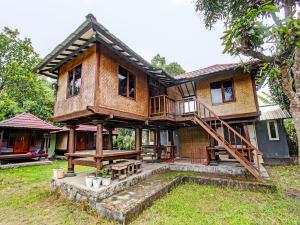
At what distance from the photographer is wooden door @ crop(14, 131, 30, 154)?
14644mm

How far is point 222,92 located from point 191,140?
4.43m

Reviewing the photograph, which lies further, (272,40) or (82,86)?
(82,86)

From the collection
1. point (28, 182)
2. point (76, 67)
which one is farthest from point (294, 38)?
point (28, 182)

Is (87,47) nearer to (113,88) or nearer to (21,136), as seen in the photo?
(113,88)

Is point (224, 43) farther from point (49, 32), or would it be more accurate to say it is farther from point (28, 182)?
point (49, 32)

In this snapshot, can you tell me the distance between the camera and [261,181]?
6320mm

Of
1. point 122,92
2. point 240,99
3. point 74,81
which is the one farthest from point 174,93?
point 74,81

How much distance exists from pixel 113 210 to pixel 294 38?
6.11 meters

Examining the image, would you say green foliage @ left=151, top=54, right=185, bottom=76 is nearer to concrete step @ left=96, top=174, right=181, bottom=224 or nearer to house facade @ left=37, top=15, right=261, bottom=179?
house facade @ left=37, top=15, right=261, bottom=179

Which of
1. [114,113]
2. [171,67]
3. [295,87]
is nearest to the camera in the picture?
[295,87]

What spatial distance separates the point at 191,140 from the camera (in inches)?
484

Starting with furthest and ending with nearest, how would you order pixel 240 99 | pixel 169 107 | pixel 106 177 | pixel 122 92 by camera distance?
pixel 169 107, pixel 240 99, pixel 122 92, pixel 106 177

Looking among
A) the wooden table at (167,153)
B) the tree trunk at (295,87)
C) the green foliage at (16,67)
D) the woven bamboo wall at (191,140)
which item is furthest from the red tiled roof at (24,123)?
the tree trunk at (295,87)

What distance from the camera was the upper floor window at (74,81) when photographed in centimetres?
707
